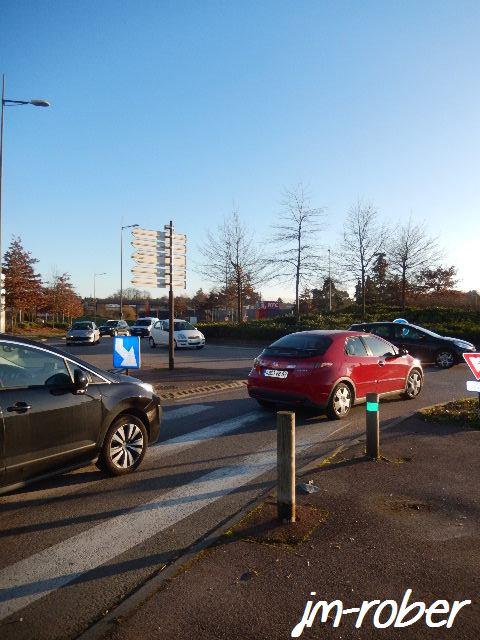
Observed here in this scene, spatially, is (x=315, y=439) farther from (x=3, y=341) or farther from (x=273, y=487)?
(x=3, y=341)

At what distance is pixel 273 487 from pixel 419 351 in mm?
13502

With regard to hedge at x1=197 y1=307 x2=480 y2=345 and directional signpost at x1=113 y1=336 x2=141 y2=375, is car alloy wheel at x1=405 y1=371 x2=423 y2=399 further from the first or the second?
hedge at x1=197 y1=307 x2=480 y2=345

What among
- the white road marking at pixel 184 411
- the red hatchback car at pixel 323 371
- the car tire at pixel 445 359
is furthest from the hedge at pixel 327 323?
the white road marking at pixel 184 411

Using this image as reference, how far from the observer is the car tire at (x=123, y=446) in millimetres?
5621

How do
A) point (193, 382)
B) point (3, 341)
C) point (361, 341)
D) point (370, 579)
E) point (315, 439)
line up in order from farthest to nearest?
point (193, 382) → point (361, 341) → point (315, 439) → point (3, 341) → point (370, 579)

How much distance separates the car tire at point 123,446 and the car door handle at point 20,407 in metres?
1.12

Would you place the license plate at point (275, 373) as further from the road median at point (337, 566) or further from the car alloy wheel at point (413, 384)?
the car alloy wheel at point (413, 384)

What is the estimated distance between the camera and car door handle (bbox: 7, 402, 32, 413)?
4539mm

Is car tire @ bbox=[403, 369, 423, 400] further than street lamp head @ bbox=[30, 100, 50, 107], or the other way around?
street lamp head @ bbox=[30, 100, 50, 107]

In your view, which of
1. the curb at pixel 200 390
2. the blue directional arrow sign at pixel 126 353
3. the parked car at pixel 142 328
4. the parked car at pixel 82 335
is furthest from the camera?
the parked car at pixel 142 328

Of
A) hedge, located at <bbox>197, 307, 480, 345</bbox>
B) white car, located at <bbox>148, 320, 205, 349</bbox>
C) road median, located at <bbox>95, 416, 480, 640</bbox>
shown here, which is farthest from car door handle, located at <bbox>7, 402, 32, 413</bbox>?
hedge, located at <bbox>197, 307, 480, 345</bbox>

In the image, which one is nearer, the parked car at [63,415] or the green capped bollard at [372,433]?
the parked car at [63,415]

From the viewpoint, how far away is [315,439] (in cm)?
746

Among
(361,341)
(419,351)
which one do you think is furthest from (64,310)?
(361,341)
